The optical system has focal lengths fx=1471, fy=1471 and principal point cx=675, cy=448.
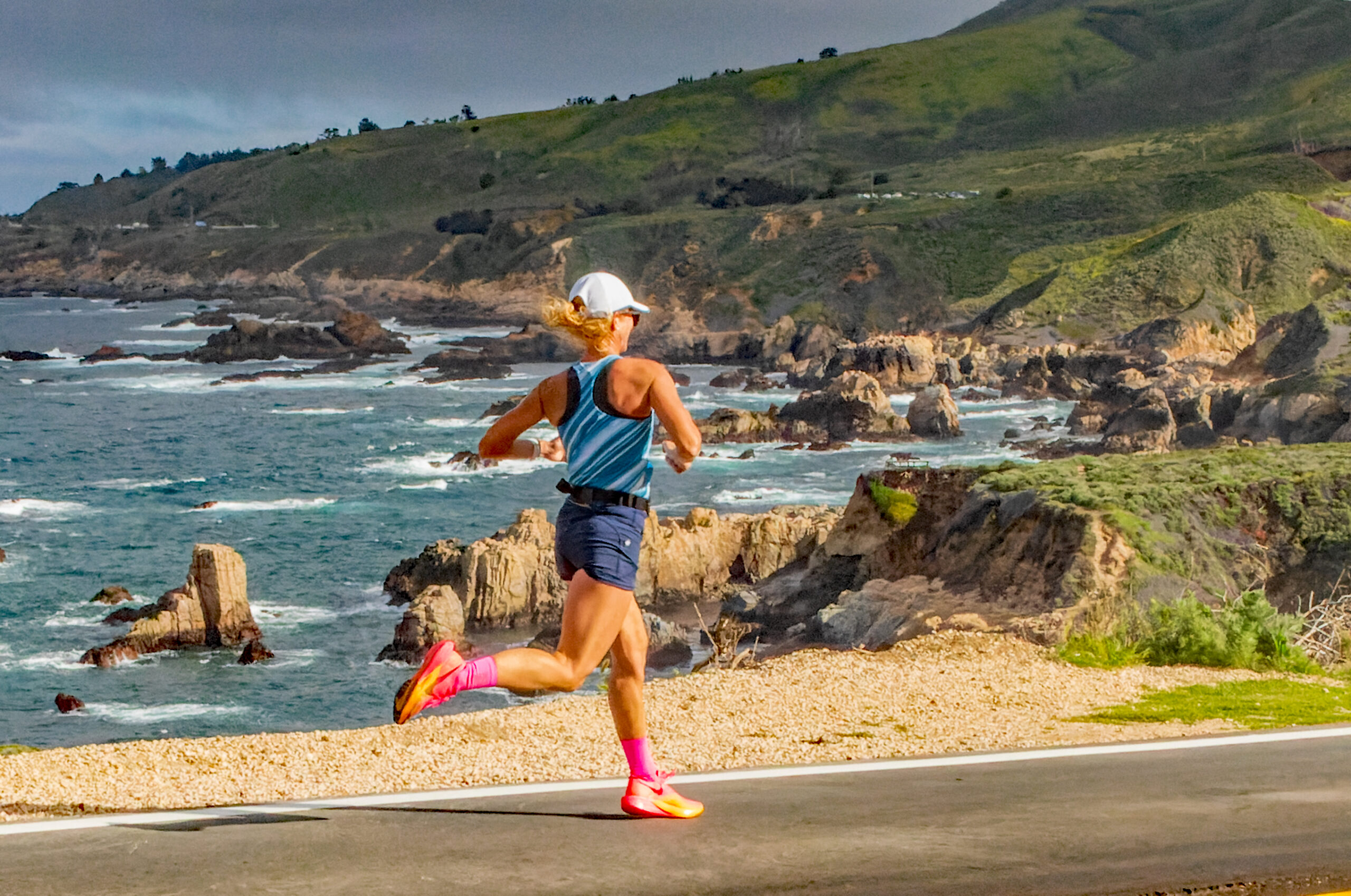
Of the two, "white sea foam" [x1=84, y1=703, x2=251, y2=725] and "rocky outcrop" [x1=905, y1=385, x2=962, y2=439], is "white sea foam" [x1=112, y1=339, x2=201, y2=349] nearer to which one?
"rocky outcrop" [x1=905, y1=385, x2=962, y2=439]

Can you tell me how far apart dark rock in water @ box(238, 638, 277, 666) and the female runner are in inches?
1027

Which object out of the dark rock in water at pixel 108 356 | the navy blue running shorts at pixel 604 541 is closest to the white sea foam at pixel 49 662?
the navy blue running shorts at pixel 604 541

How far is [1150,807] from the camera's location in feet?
20.6

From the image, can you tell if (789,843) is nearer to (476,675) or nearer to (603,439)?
(476,675)

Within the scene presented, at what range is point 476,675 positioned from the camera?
19.3 feet

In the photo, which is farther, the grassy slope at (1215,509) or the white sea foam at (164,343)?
the white sea foam at (164,343)

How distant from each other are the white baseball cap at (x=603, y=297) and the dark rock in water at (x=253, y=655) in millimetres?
26397

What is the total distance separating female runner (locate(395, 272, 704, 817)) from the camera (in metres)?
5.83

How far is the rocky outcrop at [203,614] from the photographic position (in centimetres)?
3189

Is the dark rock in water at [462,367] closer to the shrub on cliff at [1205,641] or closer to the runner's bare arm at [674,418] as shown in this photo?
the shrub on cliff at [1205,641]

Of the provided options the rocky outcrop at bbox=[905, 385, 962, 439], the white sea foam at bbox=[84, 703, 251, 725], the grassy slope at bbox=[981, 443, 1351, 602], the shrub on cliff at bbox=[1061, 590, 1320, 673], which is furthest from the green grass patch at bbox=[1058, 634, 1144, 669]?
the rocky outcrop at bbox=[905, 385, 962, 439]

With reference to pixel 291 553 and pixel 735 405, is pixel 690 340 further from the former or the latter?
pixel 291 553

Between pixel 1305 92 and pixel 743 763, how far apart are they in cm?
15290

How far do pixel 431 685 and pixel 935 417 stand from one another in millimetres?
56823
